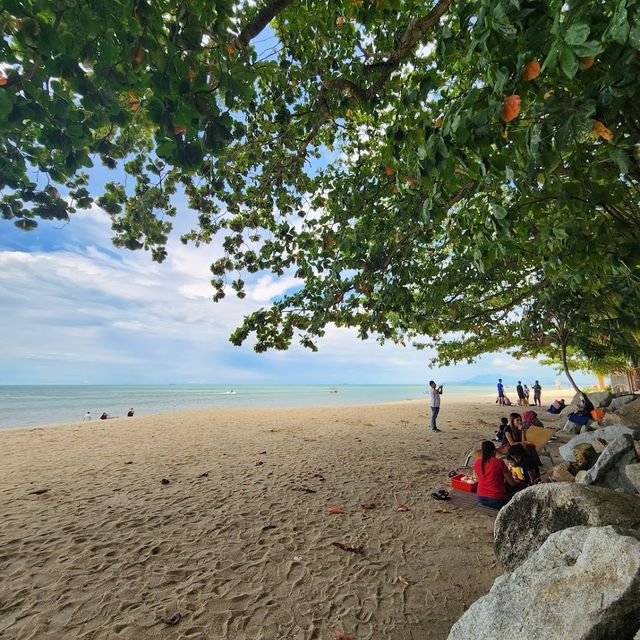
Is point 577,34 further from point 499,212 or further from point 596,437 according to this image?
point 596,437

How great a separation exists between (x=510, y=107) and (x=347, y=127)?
17.8ft

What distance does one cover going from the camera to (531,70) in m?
2.03

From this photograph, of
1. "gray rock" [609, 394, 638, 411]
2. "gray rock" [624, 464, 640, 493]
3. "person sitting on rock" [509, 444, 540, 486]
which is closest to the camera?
"gray rock" [624, 464, 640, 493]

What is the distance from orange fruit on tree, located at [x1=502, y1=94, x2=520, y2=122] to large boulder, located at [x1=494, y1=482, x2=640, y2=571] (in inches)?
133

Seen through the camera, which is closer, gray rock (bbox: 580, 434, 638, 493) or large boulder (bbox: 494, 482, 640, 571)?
large boulder (bbox: 494, 482, 640, 571)

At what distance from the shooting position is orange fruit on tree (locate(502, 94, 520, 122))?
6.96ft

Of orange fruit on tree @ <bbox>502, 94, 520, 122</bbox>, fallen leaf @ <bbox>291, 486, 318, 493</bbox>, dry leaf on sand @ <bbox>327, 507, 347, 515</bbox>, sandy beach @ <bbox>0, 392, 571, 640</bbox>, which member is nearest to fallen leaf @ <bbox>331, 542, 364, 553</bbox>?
sandy beach @ <bbox>0, 392, 571, 640</bbox>

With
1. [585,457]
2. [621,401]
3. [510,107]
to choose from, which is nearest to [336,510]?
[585,457]

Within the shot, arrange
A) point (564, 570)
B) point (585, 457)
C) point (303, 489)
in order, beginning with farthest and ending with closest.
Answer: point (303, 489) < point (585, 457) < point (564, 570)

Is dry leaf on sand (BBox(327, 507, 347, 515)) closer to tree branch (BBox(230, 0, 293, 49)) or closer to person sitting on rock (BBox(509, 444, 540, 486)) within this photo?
person sitting on rock (BBox(509, 444, 540, 486))

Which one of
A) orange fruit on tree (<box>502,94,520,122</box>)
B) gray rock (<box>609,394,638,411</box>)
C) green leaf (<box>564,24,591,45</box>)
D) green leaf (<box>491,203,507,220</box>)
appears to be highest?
orange fruit on tree (<box>502,94,520,122</box>)

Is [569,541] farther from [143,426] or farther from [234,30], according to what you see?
[143,426]

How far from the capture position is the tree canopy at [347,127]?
2092mm

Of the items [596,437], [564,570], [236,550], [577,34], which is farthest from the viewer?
[596,437]
